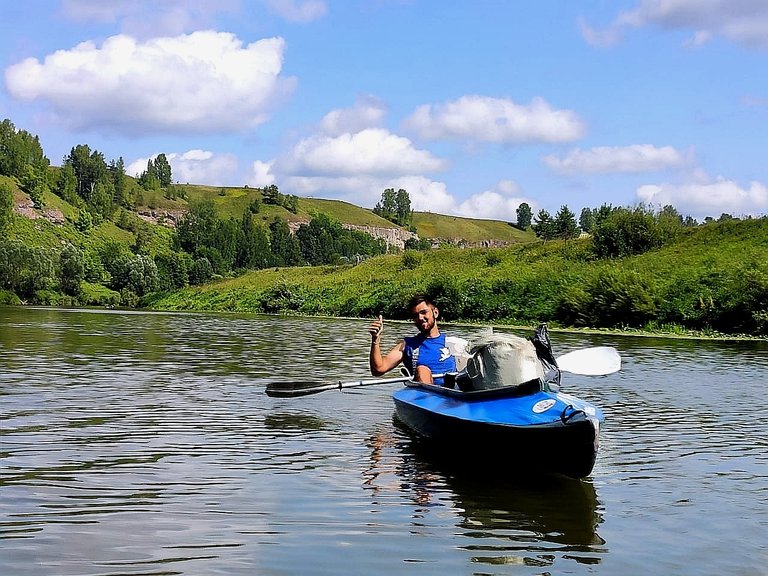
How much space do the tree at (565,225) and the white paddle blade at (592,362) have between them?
200ft

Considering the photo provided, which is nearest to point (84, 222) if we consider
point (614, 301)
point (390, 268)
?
point (390, 268)

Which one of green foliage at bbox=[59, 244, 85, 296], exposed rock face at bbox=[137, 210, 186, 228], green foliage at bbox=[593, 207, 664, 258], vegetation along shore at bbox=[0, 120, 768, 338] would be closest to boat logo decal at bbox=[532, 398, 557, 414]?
vegetation along shore at bbox=[0, 120, 768, 338]

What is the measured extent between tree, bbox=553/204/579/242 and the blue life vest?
60.2 m

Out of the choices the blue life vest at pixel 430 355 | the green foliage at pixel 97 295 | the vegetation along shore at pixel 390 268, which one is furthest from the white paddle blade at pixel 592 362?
the green foliage at pixel 97 295

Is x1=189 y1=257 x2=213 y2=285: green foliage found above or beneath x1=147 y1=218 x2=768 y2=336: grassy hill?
above

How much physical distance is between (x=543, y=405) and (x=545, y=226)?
6781cm

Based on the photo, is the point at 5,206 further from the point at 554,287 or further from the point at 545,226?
the point at 554,287

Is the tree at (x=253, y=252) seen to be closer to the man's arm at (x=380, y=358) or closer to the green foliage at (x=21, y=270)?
the green foliage at (x=21, y=270)

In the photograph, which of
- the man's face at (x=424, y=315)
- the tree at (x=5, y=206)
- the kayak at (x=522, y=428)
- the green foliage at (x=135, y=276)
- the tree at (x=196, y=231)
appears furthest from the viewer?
the tree at (x=196, y=231)

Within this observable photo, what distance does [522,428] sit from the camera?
8.77 metres

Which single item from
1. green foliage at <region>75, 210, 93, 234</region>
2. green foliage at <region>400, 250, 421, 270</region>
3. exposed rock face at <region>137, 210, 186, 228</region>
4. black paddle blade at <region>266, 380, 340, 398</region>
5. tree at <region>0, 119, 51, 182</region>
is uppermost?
tree at <region>0, 119, 51, 182</region>

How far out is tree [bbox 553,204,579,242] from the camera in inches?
2836

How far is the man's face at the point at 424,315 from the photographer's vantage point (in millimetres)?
12320

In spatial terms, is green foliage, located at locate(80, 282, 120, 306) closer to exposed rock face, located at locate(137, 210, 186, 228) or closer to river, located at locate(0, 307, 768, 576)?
exposed rock face, located at locate(137, 210, 186, 228)
